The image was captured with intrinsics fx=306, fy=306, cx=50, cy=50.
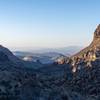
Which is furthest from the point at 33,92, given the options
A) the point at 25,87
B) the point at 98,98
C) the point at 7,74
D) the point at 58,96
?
the point at 98,98

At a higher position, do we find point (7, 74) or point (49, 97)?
point (7, 74)

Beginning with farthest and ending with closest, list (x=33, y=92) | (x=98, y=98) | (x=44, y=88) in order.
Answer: (x=98, y=98)
(x=44, y=88)
(x=33, y=92)

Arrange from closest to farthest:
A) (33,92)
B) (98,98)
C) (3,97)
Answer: (3,97)
(33,92)
(98,98)

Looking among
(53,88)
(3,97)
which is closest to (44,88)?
(53,88)

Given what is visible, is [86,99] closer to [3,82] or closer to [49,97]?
[49,97]

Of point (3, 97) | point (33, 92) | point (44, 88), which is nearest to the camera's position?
point (3, 97)

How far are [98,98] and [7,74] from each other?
63.1 m

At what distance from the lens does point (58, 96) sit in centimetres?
16475

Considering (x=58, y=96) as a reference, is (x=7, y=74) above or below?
above

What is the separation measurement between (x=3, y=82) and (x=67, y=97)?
1388 inches

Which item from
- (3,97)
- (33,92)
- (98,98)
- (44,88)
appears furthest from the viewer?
(98,98)

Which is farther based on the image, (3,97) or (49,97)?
(49,97)

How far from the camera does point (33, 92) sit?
156m

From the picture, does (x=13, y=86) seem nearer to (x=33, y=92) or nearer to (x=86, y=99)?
(x=33, y=92)
